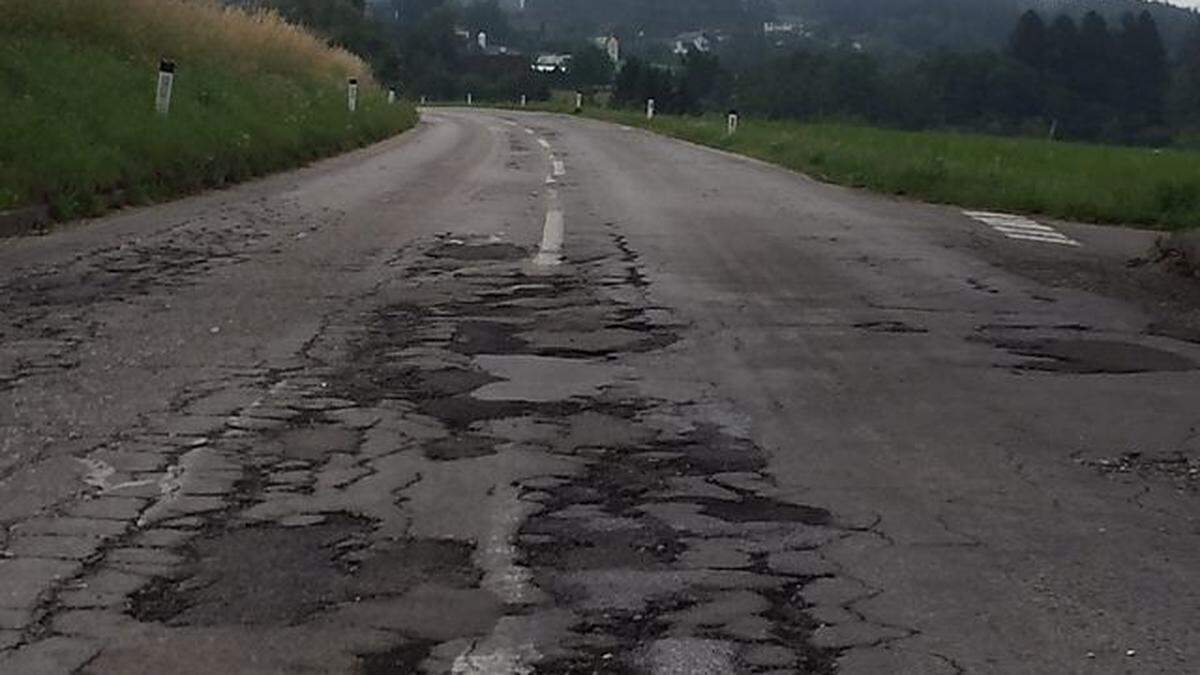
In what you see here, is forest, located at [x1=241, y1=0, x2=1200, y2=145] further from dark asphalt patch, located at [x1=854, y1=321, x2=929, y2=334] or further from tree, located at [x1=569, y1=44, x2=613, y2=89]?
dark asphalt patch, located at [x1=854, y1=321, x2=929, y2=334]

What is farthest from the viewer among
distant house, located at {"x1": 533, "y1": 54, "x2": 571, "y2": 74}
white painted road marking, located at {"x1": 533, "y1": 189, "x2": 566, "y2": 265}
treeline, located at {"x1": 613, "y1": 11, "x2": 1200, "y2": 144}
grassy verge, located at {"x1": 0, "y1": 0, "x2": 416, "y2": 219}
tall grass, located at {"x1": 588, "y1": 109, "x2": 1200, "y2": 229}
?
distant house, located at {"x1": 533, "y1": 54, "x2": 571, "y2": 74}

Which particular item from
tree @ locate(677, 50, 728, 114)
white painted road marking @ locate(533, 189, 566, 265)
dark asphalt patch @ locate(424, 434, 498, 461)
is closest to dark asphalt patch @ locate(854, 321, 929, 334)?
white painted road marking @ locate(533, 189, 566, 265)

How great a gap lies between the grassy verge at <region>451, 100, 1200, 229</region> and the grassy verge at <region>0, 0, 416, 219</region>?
8.33 m

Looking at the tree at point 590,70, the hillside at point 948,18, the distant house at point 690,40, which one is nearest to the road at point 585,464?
the hillside at point 948,18

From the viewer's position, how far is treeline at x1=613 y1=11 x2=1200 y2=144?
5584 cm

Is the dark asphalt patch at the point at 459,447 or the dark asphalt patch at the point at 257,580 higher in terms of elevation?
the dark asphalt patch at the point at 459,447

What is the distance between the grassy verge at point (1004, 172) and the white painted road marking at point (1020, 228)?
1535 millimetres

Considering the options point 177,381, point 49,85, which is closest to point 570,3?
point 49,85

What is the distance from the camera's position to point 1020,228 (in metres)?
18.4

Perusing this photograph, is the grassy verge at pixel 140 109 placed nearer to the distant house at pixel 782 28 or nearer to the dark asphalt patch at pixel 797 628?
the dark asphalt patch at pixel 797 628

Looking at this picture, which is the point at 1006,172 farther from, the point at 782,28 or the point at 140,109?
the point at 782,28

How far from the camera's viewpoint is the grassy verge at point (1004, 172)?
70.3 ft

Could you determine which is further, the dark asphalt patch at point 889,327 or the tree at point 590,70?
the tree at point 590,70

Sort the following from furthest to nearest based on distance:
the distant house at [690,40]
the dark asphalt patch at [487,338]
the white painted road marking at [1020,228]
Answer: the distant house at [690,40]
the white painted road marking at [1020,228]
the dark asphalt patch at [487,338]
